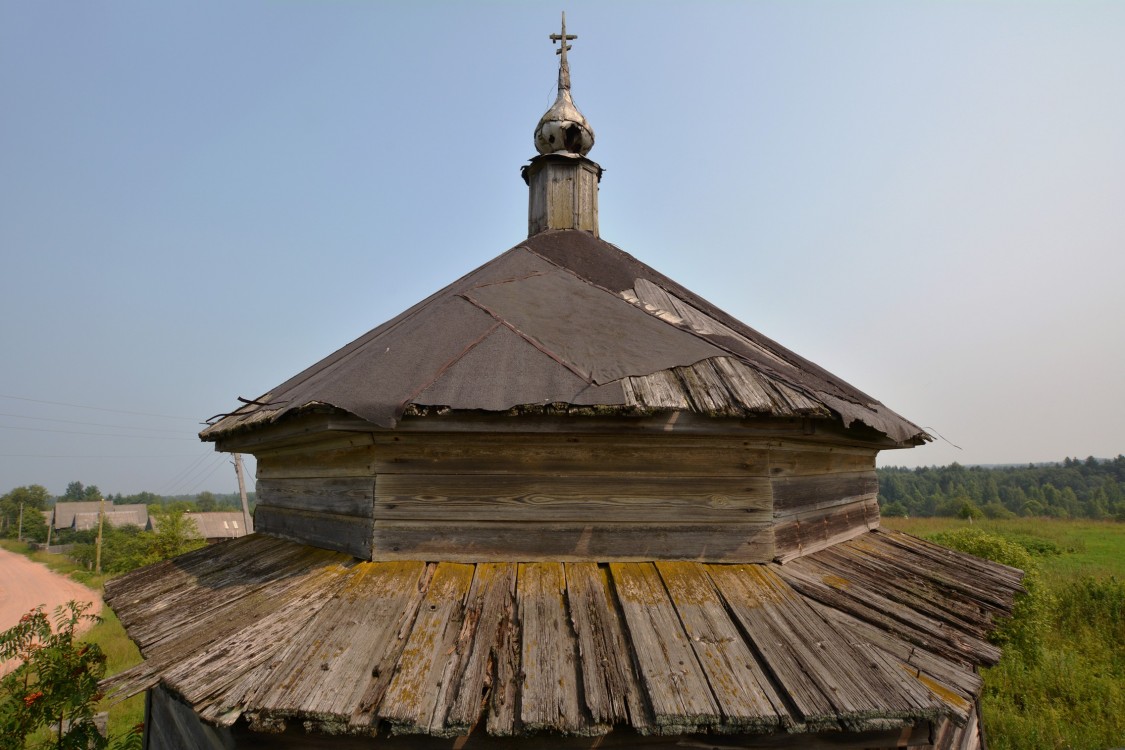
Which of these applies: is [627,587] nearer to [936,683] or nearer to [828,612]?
[828,612]

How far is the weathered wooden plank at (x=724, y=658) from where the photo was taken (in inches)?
93.2

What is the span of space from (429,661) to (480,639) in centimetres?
27

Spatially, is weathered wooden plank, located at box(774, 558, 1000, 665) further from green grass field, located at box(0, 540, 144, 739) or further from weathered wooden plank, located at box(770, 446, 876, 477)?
green grass field, located at box(0, 540, 144, 739)

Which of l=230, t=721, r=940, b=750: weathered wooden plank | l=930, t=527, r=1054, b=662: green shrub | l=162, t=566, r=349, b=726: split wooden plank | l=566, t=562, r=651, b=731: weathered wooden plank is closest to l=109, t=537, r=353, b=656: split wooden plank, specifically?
l=162, t=566, r=349, b=726: split wooden plank

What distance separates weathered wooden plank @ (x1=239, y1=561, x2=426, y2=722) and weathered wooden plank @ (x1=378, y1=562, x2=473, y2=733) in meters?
0.08

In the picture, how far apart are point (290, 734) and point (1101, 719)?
13.4 meters

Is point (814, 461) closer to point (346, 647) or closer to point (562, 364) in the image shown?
point (562, 364)

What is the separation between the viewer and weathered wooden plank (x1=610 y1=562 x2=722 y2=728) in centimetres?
235

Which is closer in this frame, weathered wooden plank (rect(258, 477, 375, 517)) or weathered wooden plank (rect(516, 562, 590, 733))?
weathered wooden plank (rect(516, 562, 590, 733))

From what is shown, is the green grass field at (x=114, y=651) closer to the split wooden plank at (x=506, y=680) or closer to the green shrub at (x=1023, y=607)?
the split wooden plank at (x=506, y=680)

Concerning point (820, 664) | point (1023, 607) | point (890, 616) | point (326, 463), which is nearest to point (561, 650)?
point (820, 664)

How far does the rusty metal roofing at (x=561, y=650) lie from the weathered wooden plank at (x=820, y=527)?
0.52ft

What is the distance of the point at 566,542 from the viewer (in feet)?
11.3

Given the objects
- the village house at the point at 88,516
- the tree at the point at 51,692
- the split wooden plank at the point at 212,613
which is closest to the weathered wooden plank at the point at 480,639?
the split wooden plank at the point at 212,613
